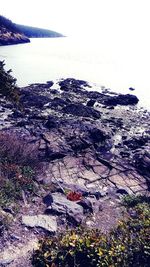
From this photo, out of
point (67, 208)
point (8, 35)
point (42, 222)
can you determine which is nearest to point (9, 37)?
point (8, 35)

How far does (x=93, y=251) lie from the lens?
11.9 meters

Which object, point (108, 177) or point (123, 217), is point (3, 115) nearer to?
point (108, 177)

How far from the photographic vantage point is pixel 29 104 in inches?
1721

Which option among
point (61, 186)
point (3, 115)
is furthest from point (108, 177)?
point (3, 115)

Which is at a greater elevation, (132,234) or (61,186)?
(132,234)

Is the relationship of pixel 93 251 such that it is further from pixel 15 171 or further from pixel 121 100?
pixel 121 100

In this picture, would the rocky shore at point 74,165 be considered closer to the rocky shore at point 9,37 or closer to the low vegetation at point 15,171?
the low vegetation at point 15,171

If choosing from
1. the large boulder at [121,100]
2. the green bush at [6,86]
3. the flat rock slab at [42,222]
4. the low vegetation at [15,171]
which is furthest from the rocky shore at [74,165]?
the large boulder at [121,100]

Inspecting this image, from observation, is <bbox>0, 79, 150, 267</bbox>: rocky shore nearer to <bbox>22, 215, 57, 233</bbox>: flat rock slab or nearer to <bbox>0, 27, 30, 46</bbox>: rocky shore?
<bbox>22, 215, 57, 233</bbox>: flat rock slab

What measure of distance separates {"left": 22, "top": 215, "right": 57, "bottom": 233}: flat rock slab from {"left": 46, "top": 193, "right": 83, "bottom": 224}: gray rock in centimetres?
66

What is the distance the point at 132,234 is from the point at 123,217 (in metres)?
2.84

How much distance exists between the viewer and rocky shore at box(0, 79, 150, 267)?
14922 mm

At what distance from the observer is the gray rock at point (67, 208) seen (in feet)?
50.9

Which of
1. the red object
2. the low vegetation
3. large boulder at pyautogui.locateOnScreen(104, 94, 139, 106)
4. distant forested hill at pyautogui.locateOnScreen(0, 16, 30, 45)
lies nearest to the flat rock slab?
the low vegetation
